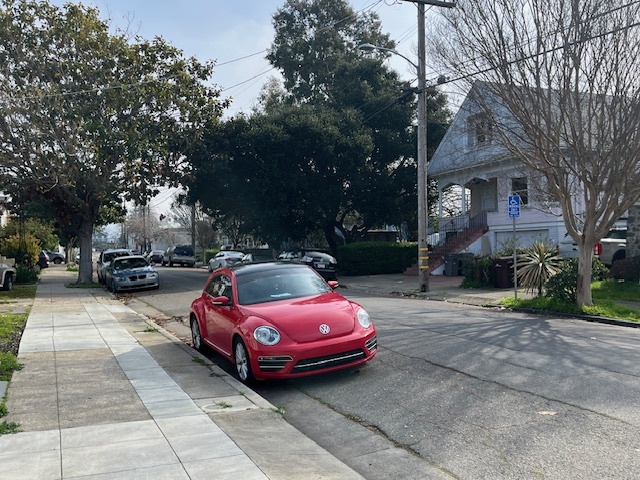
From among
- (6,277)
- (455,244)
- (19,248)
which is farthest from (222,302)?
(19,248)

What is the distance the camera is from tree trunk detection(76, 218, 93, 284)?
86.1 feet

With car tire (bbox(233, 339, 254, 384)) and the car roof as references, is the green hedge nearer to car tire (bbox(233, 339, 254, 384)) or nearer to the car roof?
the car roof

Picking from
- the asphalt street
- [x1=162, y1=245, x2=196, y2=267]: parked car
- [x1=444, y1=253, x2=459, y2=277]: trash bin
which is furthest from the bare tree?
[x1=162, y1=245, x2=196, y2=267]: parked car

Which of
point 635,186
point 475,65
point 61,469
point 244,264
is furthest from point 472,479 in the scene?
point 475,65

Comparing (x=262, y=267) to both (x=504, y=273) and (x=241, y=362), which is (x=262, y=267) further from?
(x=504, y=273)

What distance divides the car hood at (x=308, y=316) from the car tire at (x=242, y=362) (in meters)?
0.47

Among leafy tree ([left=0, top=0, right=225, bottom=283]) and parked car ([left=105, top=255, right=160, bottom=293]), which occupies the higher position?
leafy tree ([left=0, top=0, right=225, bottom=283])

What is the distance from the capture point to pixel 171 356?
29.6 feet

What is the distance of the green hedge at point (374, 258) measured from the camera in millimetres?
28453

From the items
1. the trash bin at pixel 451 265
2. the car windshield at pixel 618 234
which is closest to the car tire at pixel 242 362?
the car windshield at pixel 618 234

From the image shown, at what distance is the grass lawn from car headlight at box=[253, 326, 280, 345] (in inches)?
342

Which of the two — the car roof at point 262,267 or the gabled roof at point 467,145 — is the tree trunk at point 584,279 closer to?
the gabled roof at point 467,145

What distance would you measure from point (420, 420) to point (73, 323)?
9.37m

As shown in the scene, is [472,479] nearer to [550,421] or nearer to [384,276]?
[550,421]
